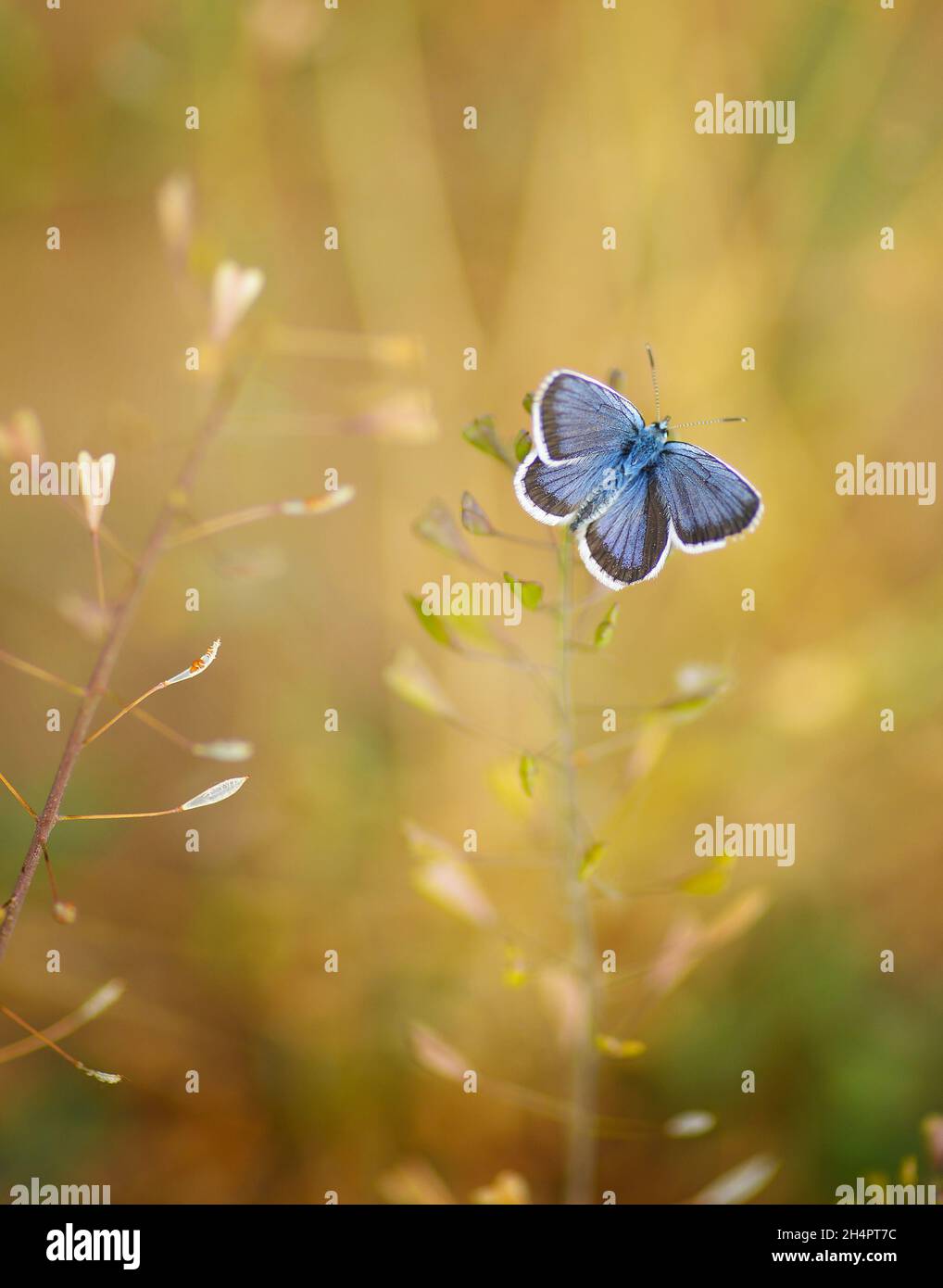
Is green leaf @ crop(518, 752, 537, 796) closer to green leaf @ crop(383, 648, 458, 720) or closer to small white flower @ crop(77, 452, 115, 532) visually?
green leaf @ crop(383, 648, 458, 720)

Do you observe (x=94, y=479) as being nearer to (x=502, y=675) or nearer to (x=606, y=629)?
(x=606, y=629)

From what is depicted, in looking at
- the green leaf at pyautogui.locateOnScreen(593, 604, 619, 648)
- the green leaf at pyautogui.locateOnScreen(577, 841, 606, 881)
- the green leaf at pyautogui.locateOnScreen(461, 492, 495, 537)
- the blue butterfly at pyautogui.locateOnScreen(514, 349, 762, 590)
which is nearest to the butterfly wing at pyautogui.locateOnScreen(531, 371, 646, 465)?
the blue butterfly at pyautogui.locateOnScreen(514, 349, 762, 590)

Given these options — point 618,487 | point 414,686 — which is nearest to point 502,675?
point 414,686

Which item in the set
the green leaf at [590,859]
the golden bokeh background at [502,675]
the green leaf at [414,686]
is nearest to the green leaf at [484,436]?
the green leaf at [414,686]

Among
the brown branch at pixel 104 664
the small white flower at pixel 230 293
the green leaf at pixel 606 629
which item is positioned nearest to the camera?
the brown branch at pixel 104 664

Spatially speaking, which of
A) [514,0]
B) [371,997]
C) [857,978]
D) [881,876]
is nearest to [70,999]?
[371,997]

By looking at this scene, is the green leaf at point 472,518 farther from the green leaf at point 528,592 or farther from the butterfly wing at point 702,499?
the butterfly wing at point 702,499
